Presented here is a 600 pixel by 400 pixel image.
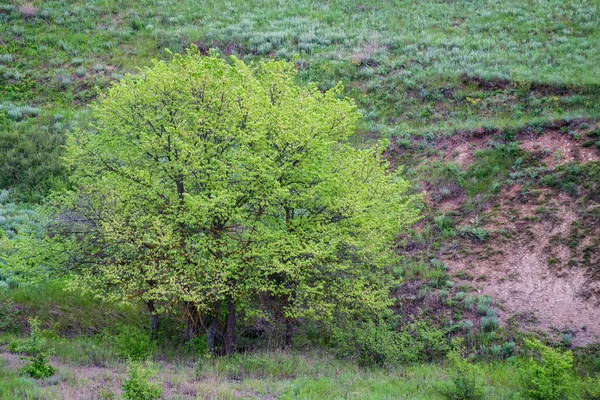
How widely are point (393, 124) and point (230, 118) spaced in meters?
15.8

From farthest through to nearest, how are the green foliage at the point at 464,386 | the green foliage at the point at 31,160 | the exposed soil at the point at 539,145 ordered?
the green foliage at the point at 31,160 < the exposed soil at the point at 539,145 < the green foliage at the point at 464,386

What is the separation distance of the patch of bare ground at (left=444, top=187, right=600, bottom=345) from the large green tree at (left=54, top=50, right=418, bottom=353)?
212 inches

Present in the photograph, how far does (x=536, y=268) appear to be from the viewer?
1878 centimetres

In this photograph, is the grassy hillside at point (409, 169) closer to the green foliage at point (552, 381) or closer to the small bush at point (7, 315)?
the small bush at point (7, 315)

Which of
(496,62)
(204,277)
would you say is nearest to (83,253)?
(204,277)

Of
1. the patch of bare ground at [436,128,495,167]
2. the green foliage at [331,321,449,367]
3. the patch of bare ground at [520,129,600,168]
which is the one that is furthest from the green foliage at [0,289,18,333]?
the patch of bare ground at [520,129,600,168]

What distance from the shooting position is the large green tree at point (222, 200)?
13.4m

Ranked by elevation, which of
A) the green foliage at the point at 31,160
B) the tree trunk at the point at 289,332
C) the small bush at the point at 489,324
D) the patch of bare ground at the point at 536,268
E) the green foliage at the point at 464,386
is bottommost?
the green foliage at the point at 464,386

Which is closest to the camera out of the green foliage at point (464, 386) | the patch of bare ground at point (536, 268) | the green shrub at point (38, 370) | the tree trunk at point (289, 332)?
the green shrub at point (38, 370)

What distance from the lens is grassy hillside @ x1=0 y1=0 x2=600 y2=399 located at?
43.2 feet

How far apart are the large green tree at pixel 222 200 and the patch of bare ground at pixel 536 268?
17.7 feet

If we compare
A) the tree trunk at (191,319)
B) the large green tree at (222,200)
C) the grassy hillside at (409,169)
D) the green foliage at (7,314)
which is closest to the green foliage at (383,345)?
the grassy hillside at (409,169)

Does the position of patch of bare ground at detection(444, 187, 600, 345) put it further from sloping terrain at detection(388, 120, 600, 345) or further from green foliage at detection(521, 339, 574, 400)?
green foliage at detection(521, 339, 574, 400)

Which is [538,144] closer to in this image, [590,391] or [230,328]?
[590,391]
